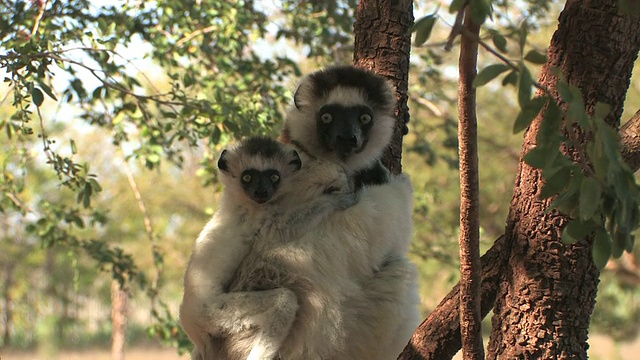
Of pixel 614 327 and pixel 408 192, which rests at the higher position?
pixel 614 327

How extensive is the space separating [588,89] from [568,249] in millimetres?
675

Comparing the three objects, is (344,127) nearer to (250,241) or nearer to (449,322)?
Answer: (250,241)

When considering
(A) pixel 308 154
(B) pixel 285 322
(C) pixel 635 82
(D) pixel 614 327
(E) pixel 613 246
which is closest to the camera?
(E) pixel 613 246

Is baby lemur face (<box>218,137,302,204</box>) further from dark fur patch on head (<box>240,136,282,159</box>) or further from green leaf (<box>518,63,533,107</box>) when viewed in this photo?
green leaf (<box>518,63,533,107</box>)

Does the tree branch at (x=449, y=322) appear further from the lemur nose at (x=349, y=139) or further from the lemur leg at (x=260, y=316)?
the lemur nose at (x=349, y=139)

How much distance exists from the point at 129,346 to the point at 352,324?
72.4ft

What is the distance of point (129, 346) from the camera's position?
24234 mm

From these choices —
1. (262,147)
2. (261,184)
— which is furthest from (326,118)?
(261,184)

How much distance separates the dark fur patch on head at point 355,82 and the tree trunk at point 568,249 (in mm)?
1124

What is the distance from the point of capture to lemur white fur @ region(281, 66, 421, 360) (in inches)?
143

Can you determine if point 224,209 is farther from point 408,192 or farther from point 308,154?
point 408,192

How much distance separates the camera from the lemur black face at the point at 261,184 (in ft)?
12.0

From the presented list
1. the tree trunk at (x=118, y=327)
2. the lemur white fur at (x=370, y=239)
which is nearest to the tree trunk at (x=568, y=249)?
the lemur white fur at (x=370, y=239)

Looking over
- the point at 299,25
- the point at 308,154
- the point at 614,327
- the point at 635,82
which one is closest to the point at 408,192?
the point at 308,154
